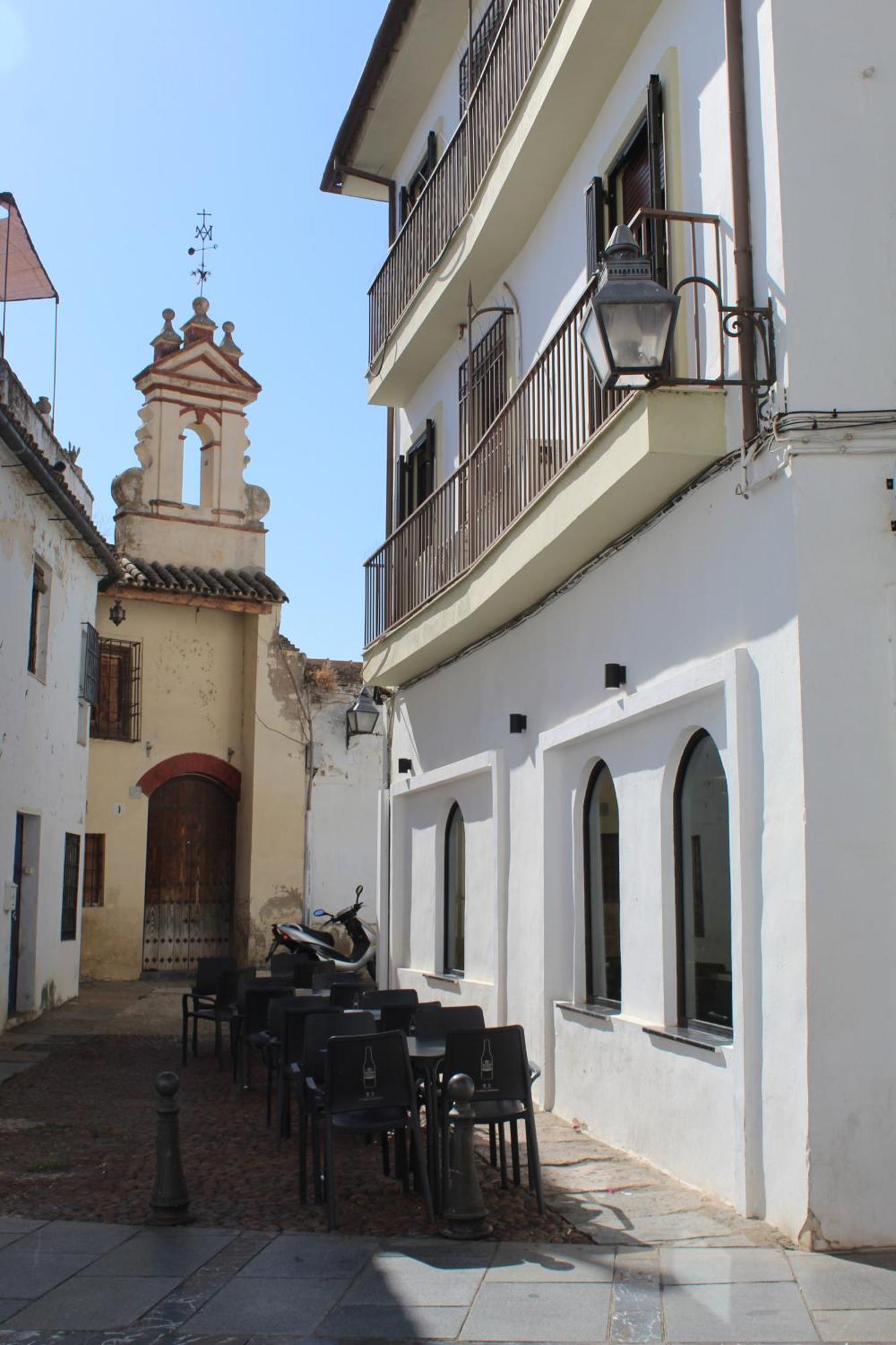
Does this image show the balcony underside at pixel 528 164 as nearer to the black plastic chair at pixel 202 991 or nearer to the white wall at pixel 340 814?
the black plastic chair at pixel 202 991

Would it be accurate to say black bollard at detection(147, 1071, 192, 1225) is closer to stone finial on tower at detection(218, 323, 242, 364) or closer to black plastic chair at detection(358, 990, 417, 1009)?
black plastic chair at detection(358, 990, 417, 1009)

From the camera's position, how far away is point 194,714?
71.6ft

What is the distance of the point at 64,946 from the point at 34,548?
533 centimetres

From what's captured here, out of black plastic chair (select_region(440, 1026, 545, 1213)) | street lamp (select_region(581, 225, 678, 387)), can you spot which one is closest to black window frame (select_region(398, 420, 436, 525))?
street lamp (select_region(581, 225, 678, 387))

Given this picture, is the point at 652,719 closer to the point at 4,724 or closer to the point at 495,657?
the point at 495,657

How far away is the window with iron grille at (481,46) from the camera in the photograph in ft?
40.7

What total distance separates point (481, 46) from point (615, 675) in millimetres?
7367

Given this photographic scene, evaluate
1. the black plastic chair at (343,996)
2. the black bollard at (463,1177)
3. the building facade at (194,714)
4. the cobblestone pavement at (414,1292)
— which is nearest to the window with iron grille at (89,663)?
the building facade at (194,714)

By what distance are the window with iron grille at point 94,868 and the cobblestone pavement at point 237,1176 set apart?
321 inches

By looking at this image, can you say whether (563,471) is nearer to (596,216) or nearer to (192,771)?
(596,216)

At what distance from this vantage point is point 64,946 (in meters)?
17.4

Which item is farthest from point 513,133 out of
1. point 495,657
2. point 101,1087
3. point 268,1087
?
point 101,1087

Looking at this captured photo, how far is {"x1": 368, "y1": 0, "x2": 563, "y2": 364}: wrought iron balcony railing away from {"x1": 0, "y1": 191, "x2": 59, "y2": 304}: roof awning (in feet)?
12.3

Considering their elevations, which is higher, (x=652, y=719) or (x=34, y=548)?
(x=34, y=548)
